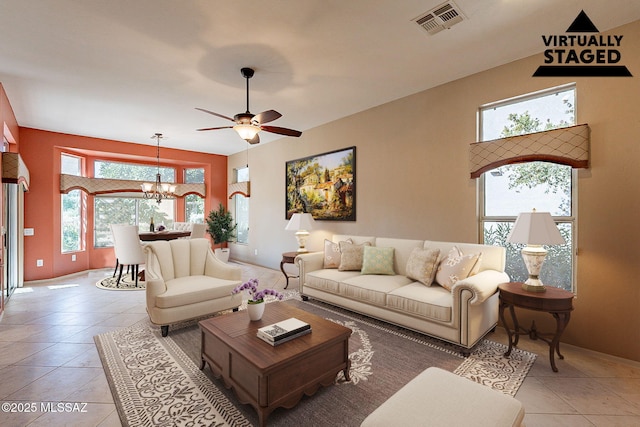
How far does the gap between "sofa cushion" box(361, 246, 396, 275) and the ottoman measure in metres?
2.19

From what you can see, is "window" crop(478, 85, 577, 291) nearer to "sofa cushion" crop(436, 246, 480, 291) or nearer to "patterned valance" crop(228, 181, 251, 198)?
"sofa cushion" crop(436, 246, 480, 291)

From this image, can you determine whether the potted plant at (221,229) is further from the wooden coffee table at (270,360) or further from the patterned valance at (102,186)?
the wooden coffee table at (270,360)

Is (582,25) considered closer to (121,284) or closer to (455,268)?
(455,268)

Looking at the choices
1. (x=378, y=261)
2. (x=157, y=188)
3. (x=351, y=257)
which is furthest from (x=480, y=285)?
(x=157, y=188)

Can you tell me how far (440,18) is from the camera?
7.93 feet

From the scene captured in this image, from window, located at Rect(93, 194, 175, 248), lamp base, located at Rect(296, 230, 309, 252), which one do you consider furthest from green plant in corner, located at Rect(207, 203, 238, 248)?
lamp base, located at Rect(296, 230, 309, 252)

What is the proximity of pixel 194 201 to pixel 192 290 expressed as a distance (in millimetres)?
5271

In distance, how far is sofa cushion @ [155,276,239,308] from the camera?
304 centimetres

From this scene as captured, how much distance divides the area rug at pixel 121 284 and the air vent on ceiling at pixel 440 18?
5403mm

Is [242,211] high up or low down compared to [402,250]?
up

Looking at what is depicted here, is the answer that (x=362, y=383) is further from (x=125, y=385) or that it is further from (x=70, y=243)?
(x=70, y=243)

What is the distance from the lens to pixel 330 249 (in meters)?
4.27

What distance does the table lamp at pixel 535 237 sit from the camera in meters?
2.45

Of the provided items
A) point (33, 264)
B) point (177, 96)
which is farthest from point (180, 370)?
point (33, 264)
